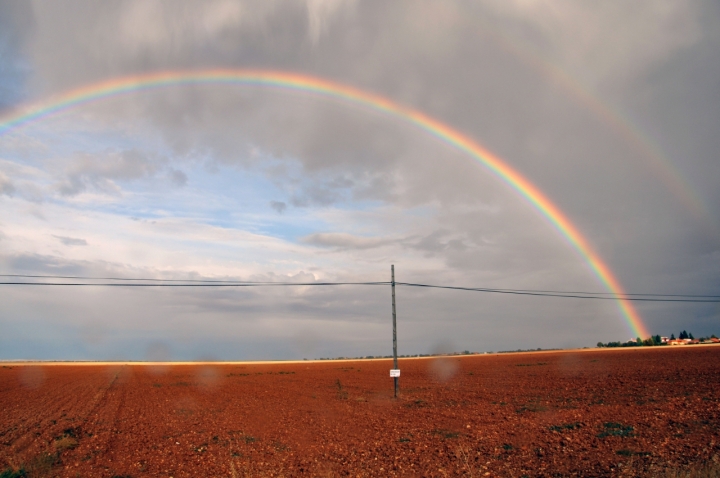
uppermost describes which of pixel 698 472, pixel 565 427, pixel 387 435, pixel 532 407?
pixel 532 407

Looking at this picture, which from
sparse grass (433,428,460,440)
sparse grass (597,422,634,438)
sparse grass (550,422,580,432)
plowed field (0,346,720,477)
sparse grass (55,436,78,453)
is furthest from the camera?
sparse grass (433,428,460,440)

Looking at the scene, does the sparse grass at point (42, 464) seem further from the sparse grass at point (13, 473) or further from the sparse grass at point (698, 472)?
the sparse grass at point (698, 472)

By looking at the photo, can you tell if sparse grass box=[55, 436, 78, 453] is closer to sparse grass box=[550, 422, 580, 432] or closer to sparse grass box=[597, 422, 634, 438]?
sparse grass box=[550, 422, 580, 432]

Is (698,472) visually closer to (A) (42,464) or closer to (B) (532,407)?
(B) (532,407)

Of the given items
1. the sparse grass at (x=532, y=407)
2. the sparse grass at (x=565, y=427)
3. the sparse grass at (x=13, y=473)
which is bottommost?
the sparse grass at (x=13, y=473)

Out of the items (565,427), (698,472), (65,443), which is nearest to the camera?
(698,472)

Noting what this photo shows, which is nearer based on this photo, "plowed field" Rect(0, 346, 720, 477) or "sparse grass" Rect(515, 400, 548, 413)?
"plowed field" Rect(0, 346, 720, 477)

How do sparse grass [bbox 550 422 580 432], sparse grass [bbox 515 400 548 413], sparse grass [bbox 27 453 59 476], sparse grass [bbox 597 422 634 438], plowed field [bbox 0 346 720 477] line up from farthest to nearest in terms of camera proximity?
1. sparse grass [bbox 515 400 548 413]
2. sparse grass [bbox 550 422 580 432]
3. sparse grass [bbox 597 422 634 438]
4. sparse grass [bbox 27 453 59 476]
5. plowed field [bbox 0 346 720 477]

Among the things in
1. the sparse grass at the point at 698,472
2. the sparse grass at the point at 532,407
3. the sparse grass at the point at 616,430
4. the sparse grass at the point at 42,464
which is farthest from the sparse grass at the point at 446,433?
the sparse grass at the point at 42,464

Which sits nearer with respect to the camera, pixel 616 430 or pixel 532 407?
pixel 616 430

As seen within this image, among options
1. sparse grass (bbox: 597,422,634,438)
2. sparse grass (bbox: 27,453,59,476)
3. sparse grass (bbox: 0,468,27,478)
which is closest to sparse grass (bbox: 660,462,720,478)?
sparse grass (bbox: 597,422,634,438)

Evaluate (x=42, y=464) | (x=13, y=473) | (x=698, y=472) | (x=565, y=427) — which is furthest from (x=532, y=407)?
(x=13, y=473)

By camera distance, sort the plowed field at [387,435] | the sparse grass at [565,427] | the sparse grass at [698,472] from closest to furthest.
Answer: the sparse grass at [698,472] → the plowed field at [387,435] → the sparse grass at [565,427]

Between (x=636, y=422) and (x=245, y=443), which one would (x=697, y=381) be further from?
(x=245, y=443)
